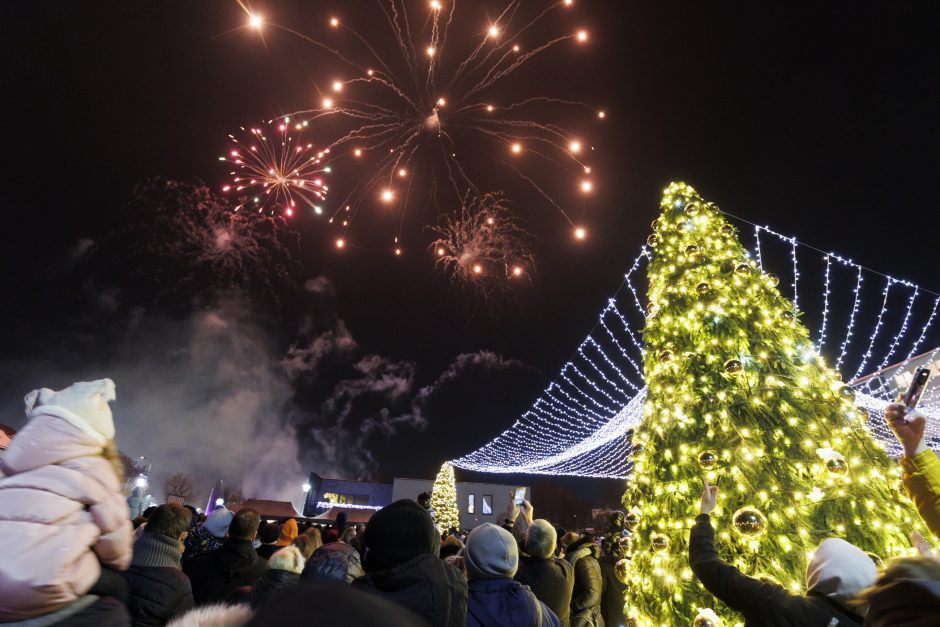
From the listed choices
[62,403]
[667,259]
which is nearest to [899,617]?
[62,403]

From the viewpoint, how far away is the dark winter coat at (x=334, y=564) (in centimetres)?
238

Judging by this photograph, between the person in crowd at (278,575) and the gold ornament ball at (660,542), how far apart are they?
10.3ft

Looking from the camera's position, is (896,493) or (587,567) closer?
(896,493)

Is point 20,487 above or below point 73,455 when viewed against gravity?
below

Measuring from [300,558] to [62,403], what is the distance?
187cm

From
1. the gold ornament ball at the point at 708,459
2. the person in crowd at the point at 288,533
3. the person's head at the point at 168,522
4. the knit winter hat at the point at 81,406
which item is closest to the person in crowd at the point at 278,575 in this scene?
the person's head at the point at 168,522

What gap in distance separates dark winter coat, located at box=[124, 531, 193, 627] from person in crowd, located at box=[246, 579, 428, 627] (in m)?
2.91

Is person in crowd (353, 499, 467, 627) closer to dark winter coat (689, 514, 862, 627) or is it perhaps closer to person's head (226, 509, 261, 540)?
dark winter coat (689, 514, 862, 627)

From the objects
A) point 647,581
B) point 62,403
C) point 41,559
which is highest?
point 62,403

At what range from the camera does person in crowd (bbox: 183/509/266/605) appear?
3.64 metres

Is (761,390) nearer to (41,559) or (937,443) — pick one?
(41,559)

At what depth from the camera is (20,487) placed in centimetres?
159

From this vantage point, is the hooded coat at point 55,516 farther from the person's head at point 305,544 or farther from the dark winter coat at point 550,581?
the dark winter coat at point 550,581

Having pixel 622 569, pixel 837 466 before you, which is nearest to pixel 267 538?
pixel 622 569
